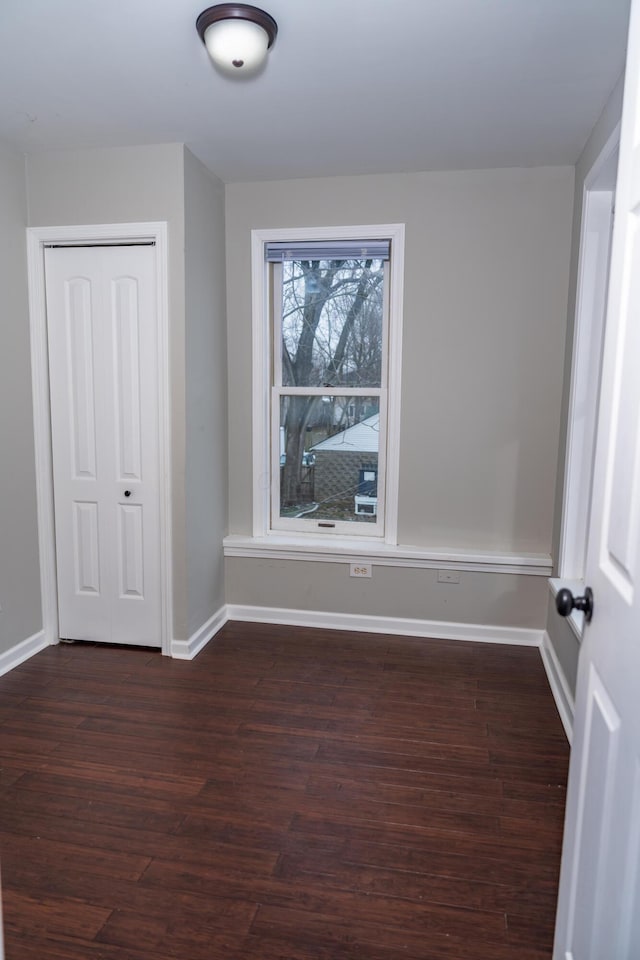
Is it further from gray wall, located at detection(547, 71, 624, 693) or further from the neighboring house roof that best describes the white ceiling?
the neighboring house roof

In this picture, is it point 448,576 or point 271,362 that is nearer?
point 448,576

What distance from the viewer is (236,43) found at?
6.48 feet

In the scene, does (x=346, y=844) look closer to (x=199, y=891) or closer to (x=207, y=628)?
(x=199, y=891)

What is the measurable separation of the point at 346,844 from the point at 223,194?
10.7ft

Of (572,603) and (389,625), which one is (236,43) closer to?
(572,603)

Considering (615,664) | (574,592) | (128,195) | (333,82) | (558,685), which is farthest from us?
(128,195)

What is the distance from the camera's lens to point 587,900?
123cm

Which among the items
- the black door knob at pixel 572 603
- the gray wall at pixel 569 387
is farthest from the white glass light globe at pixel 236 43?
the black door knob at pixel 572 603

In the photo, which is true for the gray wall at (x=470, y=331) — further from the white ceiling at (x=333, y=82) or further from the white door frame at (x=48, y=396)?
the white door frame at (x=48, y=396)

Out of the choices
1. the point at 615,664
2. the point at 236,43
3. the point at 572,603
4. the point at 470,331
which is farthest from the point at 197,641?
the point at 236,43

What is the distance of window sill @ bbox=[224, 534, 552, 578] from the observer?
11.2 ft

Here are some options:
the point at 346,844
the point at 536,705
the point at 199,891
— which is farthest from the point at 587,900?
the point at 536,705

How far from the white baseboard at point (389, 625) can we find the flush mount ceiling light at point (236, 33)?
2.75 m

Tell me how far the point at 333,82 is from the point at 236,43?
502 millimetres
